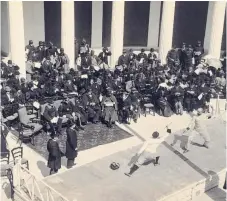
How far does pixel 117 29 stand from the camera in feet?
83.5

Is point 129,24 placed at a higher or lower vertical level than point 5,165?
higher

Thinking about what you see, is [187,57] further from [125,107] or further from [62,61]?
[125,107]

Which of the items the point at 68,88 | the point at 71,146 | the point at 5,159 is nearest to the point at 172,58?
the point at 68,88

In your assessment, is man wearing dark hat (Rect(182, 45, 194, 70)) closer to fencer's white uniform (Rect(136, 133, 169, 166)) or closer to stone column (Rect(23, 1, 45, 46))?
stone column (Rect(23, 1, 45, 46))

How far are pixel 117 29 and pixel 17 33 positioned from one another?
5.27m

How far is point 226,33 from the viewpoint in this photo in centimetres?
3058

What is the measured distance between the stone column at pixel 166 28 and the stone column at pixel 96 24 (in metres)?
5.77

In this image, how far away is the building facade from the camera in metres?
26.2

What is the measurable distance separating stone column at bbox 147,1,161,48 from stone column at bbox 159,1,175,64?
18.5 feet

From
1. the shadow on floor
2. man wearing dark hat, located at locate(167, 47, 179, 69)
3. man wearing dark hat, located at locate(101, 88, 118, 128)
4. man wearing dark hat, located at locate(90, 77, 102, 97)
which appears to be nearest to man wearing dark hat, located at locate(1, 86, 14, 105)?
man wearing dark hat, located at locate(90, 77, 102, 97)

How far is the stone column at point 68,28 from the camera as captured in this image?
24008 mm

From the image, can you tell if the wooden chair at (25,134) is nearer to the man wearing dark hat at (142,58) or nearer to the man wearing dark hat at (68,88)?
the man wearing dark hat at (68,88)

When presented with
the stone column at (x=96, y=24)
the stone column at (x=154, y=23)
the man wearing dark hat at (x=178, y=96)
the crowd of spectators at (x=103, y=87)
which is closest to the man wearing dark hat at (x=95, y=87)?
the crowd of spectators at (x=103, y=87)

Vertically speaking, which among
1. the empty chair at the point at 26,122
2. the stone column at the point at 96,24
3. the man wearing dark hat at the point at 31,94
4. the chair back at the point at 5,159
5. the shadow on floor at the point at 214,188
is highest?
the stone column at the point at 96,24
